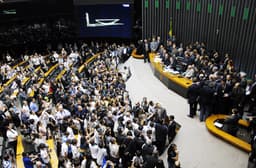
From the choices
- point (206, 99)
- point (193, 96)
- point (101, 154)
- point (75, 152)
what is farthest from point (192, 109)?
point (75, 152)

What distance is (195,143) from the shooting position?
7383 millimetres

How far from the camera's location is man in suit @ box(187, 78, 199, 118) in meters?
7.99

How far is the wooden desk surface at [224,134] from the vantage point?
682cm

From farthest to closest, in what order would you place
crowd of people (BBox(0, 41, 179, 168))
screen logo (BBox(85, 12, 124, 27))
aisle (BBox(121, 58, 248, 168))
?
screen logo (BBox(85, 12, 124, 27))
aisle (BBox(121, 58, 248, 168))
crowd of people (BBox(0, 41, 179, 168))

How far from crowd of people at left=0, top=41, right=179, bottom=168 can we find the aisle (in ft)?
1.84

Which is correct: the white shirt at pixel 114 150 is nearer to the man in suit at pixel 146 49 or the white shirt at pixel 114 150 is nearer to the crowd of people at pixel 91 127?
the crowd of people at pixel 91 127

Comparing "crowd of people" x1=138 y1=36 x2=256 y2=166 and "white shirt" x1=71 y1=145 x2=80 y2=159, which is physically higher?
"crowd of people" x1=138 y1=36 x2=256 y2=166

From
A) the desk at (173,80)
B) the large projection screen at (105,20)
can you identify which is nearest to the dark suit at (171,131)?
the desk at (173,80)

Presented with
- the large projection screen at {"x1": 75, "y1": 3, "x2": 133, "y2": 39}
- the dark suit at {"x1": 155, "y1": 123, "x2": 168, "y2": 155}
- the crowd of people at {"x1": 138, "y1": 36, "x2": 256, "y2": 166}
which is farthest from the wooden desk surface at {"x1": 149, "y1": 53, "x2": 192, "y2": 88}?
the large projection screen at {"x1": 75, "y1": 3, "x2": 133, "y2": 39}

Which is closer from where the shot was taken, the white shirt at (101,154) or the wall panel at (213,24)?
the white shirt at (101,154)

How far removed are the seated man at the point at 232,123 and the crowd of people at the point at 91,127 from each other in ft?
4.43

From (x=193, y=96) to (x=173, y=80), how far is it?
208 cm

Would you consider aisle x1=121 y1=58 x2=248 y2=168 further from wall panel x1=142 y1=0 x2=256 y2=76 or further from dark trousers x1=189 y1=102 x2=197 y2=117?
wall panel x1=142 y1=0 x2=256 y2=76

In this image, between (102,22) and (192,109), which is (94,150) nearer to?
(192,109)
